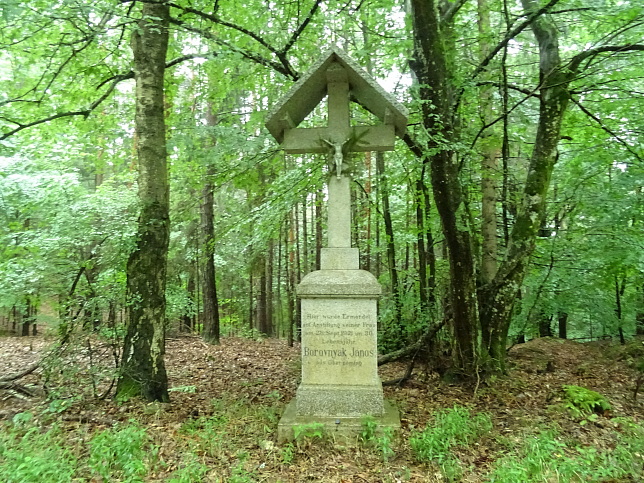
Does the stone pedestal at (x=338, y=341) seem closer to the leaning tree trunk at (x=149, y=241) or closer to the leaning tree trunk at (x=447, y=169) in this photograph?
the leaning tree trunk at (x=149, y=241)

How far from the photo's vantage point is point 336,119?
5.81 metres

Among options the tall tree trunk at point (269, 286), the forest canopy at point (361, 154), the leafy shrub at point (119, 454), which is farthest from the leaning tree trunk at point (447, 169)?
the tall tree trunk at point (269, 286)

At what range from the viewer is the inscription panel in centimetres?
530

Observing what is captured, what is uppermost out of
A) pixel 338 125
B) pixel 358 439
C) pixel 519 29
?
pixel 519 29

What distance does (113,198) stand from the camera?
1273 centimetres

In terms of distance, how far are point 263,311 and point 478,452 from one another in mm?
14517

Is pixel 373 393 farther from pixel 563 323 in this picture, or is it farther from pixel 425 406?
pixel 563 323

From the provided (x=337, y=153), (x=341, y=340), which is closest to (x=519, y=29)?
(x=337, y=153)

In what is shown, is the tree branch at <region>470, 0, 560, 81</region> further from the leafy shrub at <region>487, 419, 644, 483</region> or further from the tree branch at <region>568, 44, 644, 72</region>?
the leafy shrub at <region>487, 419, 644, 483</region>

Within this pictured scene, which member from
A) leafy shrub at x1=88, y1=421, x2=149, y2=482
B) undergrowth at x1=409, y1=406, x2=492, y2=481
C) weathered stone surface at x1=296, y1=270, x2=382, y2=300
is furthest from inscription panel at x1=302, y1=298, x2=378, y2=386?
leafy shrub at x1=88, y1=421, x2=149, y2=482

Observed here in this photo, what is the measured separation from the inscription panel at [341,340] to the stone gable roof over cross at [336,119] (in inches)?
78.0

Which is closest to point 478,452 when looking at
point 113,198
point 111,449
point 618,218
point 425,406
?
point 425,406

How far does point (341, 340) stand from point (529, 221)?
3.94 meters

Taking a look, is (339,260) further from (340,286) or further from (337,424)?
(337,424)
